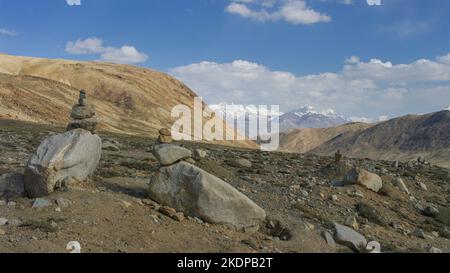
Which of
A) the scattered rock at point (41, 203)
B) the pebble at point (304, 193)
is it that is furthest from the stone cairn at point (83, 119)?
the pebble at point (304, 193)

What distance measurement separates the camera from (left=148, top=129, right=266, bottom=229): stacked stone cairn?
54.7ft

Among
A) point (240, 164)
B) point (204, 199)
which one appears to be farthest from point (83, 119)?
point (240, 164)

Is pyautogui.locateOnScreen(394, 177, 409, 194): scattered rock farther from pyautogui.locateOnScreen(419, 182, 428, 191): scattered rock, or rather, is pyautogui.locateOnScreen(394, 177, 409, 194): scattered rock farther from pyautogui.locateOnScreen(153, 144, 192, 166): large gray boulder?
pyautogui.locateOnScreen(153, 144, 192, 166): large gray boulder

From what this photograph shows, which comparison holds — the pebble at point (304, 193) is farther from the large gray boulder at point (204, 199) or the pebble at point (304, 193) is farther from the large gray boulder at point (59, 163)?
the large gray boulder at point (59, 163)

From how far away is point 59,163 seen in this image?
16.6m

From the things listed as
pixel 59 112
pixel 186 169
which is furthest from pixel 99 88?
pixel 186 169

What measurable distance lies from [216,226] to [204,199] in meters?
0.97

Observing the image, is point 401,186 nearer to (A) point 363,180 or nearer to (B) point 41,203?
(A) point 363,180

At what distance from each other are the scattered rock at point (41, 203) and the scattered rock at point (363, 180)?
1630 centimetres

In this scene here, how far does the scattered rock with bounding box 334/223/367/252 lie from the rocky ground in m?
0.32

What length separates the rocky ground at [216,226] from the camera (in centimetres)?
1410

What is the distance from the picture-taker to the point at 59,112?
88062mm
